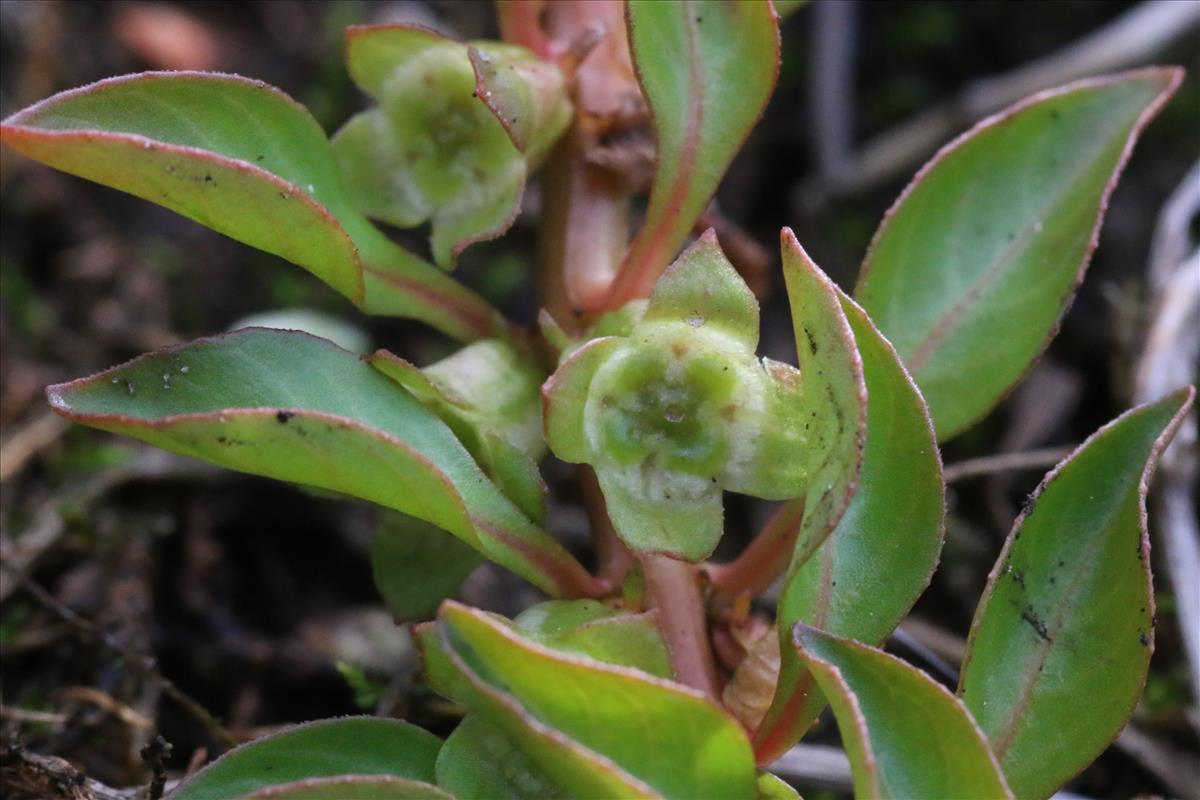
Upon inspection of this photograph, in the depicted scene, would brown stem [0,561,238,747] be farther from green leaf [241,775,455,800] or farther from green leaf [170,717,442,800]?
green leaf [241,775,455,800]

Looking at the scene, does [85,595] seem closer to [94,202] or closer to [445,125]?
[445,125]

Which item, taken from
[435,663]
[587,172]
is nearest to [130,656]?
[435,663]

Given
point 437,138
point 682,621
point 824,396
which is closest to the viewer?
point 824,396

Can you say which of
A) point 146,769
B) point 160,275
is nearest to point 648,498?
point 146,769

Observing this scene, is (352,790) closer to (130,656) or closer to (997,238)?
(130,656)

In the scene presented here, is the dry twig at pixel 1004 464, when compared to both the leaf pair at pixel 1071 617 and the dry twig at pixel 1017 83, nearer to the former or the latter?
the leaf pair at pixel 1071 617

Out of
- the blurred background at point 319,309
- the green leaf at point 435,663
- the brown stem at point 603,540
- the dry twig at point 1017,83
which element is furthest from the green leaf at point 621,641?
the dry twig at point 1017,83

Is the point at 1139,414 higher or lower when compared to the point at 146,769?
higher
